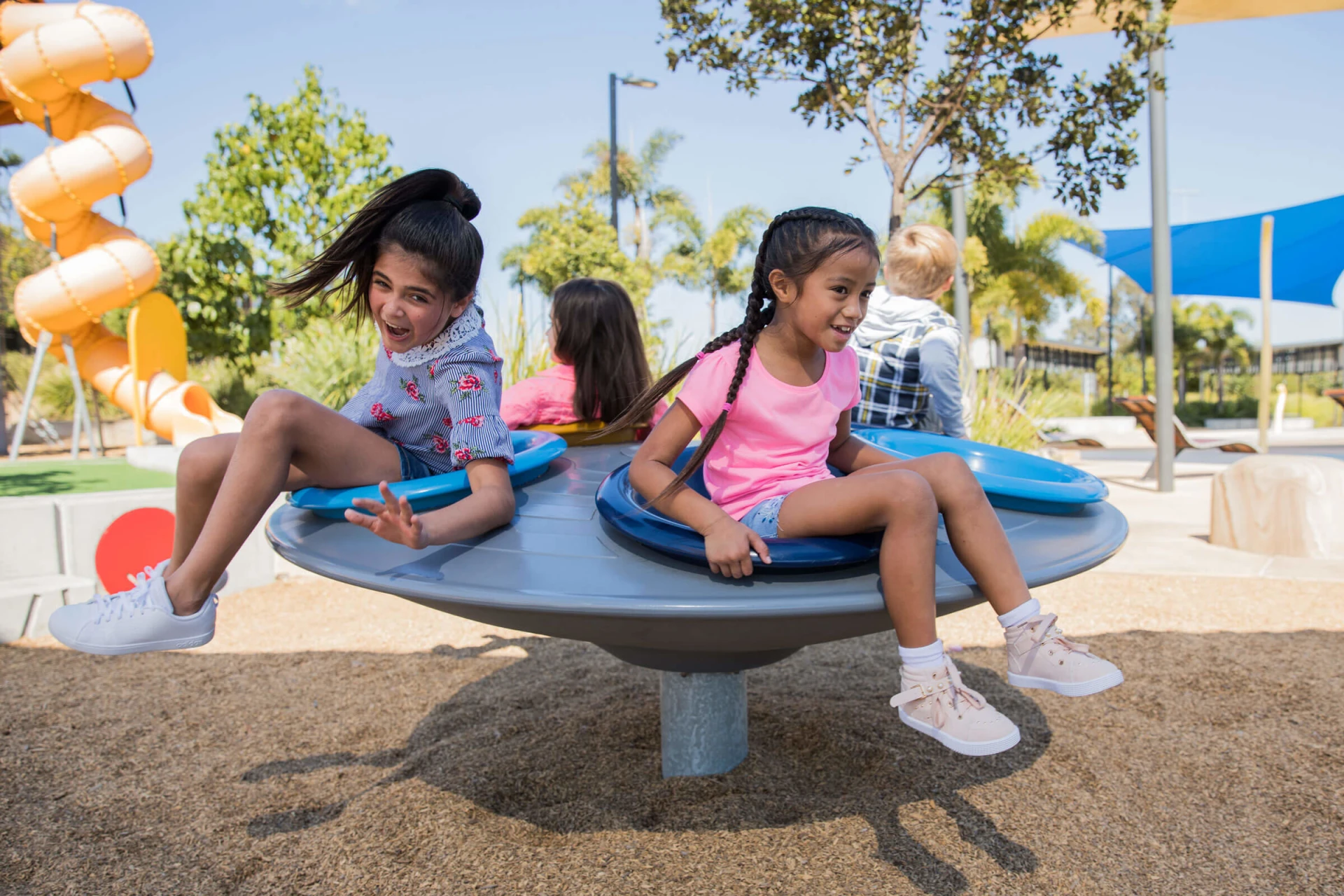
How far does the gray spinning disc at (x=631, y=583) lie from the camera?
1.45 metres

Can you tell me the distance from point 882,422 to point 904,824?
A: 1605 mm

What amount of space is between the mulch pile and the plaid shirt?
0.96 m

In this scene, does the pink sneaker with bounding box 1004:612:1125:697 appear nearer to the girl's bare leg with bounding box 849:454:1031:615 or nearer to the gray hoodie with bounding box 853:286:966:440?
the girl's bare leg with bounding box 849:454:1031:615

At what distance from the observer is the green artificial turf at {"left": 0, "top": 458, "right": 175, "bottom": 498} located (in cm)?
552

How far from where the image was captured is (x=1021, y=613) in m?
1.60

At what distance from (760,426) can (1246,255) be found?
43.5ft

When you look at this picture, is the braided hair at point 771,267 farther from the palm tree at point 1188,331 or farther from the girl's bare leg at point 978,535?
the palm tree at point 1188,331

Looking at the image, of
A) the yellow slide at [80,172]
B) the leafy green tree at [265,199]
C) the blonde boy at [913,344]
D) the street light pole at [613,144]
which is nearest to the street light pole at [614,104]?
the street light pole at [613,144]

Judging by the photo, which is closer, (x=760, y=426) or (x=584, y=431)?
(x=760, y=426)

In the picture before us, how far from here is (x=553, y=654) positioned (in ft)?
12.0

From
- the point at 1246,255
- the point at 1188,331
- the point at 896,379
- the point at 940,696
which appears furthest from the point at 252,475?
the point at 1188,331

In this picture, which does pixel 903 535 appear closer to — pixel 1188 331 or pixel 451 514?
pixel 451 514

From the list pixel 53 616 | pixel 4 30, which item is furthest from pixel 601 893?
pixel 4 30

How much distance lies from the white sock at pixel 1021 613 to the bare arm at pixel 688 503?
1.51ft
